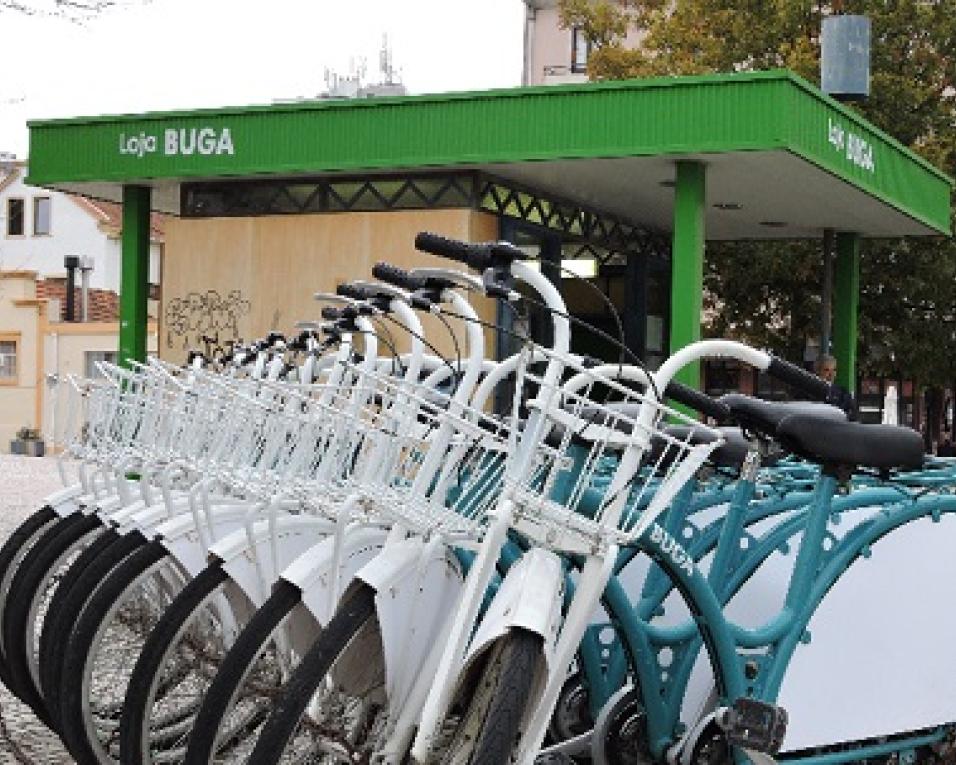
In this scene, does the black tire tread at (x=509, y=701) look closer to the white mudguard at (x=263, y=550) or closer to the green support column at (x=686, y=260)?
the white mudguard at (x=263, y=550)

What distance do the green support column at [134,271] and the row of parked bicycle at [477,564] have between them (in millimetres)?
12326

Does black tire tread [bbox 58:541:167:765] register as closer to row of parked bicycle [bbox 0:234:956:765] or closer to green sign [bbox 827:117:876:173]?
row of parked bicycle [bbox 0:234:956:765]

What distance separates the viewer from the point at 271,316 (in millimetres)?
16641

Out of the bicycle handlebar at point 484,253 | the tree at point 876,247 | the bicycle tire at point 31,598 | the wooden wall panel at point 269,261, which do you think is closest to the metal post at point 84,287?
the tree at point 876,247

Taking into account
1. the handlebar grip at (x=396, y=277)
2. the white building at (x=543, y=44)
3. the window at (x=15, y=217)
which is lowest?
the handlebar grip at (x=396, y=277)

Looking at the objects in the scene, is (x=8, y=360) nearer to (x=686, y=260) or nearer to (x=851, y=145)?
(x=686, y=260)

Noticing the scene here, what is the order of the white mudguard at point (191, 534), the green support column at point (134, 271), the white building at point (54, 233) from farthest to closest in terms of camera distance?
the white building at point (54, 233) → the green support column at point (134, 271) → the white mudguard at point (191, 534)

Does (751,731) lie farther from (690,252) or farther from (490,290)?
(690,252)

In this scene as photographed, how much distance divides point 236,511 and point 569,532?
125 cm

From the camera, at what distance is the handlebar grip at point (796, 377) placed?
3789 mm

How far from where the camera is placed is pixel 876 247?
79.2ft

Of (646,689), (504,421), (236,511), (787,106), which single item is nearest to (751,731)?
(646,689)

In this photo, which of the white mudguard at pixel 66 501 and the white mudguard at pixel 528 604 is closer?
the white mudguard at pixel 528 604

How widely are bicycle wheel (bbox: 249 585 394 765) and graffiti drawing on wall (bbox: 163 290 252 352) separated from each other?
13005mm
